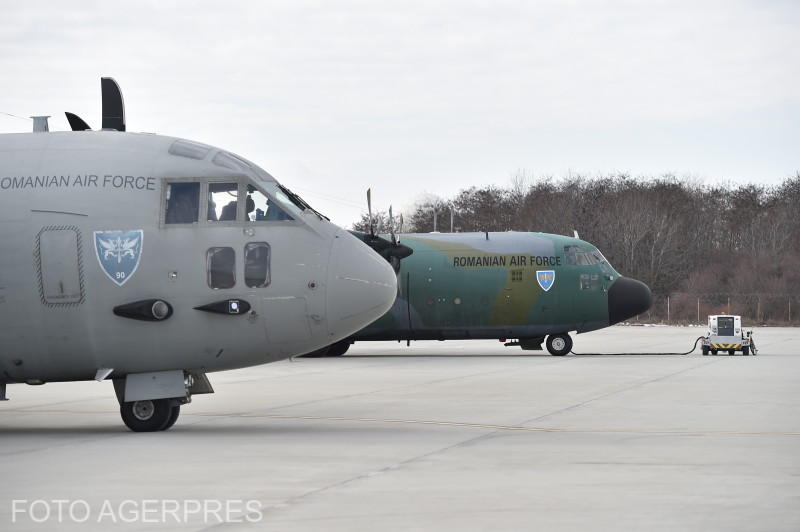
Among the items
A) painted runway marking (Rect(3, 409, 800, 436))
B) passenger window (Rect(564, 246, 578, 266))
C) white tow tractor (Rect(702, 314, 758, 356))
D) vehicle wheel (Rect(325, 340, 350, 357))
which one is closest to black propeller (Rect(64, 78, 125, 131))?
painted runway marking (Rect(3, 409, 800, 436))

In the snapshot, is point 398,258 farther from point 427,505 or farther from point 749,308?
point 749,308

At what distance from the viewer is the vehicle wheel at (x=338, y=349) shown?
4332 cm

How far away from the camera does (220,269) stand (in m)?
17.5

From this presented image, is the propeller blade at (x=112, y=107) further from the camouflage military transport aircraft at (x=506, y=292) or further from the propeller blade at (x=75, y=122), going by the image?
the camouflage military transport aircraft at (x=506, y=292)

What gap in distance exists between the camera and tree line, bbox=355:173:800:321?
102m

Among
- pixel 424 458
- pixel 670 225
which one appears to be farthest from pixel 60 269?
pixel 670 225

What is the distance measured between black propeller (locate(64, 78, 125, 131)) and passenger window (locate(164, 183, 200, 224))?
248 centimetres

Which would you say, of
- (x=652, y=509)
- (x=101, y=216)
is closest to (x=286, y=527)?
(x=652, y=509)

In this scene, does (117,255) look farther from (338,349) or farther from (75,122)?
(338,349)

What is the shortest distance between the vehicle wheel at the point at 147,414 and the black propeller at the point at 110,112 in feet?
15.4

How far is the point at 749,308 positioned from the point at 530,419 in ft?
252

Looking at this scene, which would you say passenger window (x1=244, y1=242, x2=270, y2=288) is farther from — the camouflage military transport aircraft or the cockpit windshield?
the camouflage military transport aircraft

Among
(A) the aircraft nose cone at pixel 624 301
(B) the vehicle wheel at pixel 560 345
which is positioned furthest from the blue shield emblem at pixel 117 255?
(B) the vehicle wheel at pixel 560 345

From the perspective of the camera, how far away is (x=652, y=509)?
429 inches
